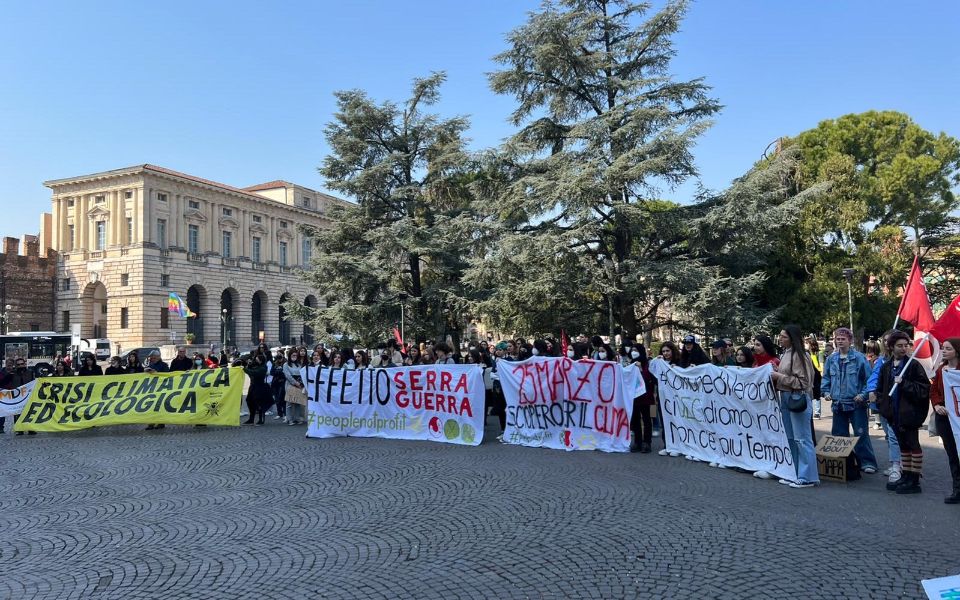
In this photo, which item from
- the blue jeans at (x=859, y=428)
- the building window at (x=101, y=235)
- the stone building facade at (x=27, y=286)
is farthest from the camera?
the building window at (x=101, y=235)

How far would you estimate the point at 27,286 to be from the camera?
214ft

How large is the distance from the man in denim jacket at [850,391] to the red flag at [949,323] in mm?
1667

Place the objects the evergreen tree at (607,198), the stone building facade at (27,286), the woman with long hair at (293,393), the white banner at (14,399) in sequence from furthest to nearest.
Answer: the stone building facade at (27,286) < the evergreen tree at (607,198) < the woman with long hair at (293,393) < the white banner at (14,399)

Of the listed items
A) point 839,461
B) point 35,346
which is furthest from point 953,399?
point 35,346

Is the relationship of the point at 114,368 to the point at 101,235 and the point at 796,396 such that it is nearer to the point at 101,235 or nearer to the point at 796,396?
the point at 796,396

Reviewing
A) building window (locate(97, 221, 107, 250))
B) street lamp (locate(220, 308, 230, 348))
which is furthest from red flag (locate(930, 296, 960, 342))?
building window (locate(97, 221, 107, 250))

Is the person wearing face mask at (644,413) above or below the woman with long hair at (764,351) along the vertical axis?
below

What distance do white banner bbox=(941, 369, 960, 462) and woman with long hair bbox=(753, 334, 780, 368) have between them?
1965mm

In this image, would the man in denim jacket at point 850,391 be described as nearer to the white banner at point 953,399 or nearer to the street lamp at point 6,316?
the white banner at point 953,399

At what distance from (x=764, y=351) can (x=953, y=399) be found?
2409 millimetres

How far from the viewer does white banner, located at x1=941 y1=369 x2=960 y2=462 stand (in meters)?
6.73

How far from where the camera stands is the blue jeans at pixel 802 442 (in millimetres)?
7586

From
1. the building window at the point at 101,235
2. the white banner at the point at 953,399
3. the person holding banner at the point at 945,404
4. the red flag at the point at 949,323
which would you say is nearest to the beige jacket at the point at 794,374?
the person holding banner at the point at 945,404

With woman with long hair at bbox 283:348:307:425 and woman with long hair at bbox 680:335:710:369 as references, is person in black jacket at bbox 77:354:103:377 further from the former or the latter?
woman with long hair at bbox 680:335:710:369
